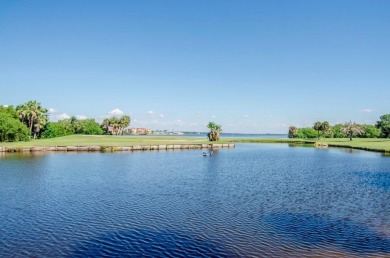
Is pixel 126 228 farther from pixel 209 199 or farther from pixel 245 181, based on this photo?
pixel 245 181

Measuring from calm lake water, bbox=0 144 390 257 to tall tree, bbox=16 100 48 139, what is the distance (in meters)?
104

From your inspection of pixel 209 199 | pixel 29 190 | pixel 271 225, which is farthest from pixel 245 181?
pixel 29 190

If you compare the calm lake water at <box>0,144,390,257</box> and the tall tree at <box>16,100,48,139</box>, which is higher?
the tall tree at <box>16,100,48,139</box>

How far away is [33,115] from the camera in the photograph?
14200cm

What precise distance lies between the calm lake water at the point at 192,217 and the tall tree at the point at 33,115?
104 m

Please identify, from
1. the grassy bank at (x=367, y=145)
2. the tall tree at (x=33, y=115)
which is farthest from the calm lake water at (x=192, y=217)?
the tall tree at (x=33, y=115)

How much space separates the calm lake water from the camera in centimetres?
1984

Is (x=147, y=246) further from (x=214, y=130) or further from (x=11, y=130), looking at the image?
(x=214, y=130)

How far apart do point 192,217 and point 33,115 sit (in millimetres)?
135146

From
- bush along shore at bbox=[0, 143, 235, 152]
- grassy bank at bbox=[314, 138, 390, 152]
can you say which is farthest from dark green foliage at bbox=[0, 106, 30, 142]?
grassy bank at bbox=[314, 138, 390, 152]

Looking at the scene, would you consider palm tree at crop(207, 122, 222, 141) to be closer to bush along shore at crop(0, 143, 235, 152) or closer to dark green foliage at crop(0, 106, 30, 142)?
bush along shore at crop(0, 143, 235, 152)

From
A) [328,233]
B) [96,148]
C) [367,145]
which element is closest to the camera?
[328,233]

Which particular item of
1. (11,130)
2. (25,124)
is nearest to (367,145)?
(11,130)

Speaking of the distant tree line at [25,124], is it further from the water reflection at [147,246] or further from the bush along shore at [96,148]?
the water reflection at [147,246]
